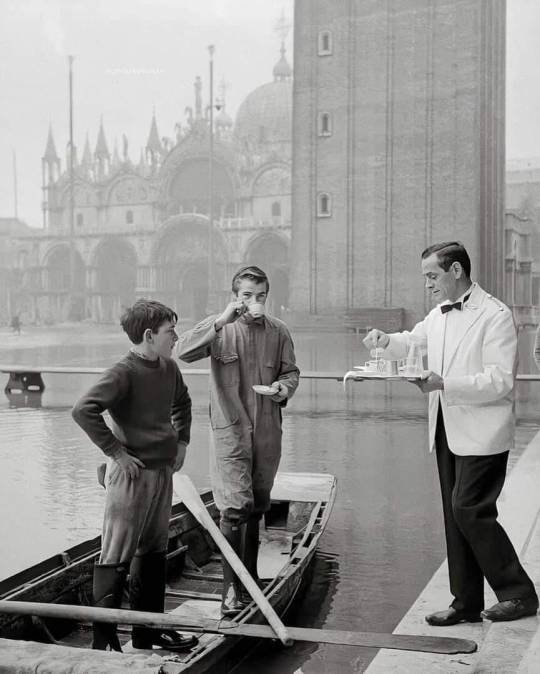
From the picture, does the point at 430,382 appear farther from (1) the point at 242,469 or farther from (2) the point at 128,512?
(2) the point at 128,512

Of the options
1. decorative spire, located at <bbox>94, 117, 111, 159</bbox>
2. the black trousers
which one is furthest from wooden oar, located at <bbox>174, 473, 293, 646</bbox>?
decorative spire, located at <bbox>94, 117, 111, 159</bbox>

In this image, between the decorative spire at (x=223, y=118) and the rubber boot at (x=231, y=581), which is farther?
the decorative spire at (x=223, y=118)

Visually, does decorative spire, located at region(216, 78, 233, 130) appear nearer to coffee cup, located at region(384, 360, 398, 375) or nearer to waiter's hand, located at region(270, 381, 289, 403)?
waiter's hand, located at region(270, 381, 289, 403)

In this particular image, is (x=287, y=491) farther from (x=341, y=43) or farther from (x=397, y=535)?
(x=341, y=43)

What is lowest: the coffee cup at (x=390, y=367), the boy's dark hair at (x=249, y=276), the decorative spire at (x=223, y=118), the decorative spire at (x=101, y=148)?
the coffee cup at (x=390, y=367)

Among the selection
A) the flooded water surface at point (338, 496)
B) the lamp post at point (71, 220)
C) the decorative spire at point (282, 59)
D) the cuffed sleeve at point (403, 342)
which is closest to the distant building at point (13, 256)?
the lamp post at point (71, 220)

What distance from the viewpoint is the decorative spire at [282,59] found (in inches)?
1688

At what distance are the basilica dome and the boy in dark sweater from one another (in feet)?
155

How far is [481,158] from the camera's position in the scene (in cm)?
3338

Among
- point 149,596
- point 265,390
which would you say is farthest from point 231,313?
point 149,596

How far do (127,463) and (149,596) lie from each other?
1.89 feet

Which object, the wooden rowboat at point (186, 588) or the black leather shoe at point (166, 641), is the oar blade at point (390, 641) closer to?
the wooden rowboat at point (186, 588)

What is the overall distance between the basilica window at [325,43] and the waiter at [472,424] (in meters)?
32.0

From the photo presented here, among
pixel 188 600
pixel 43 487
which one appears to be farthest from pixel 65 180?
pixel 188 600
